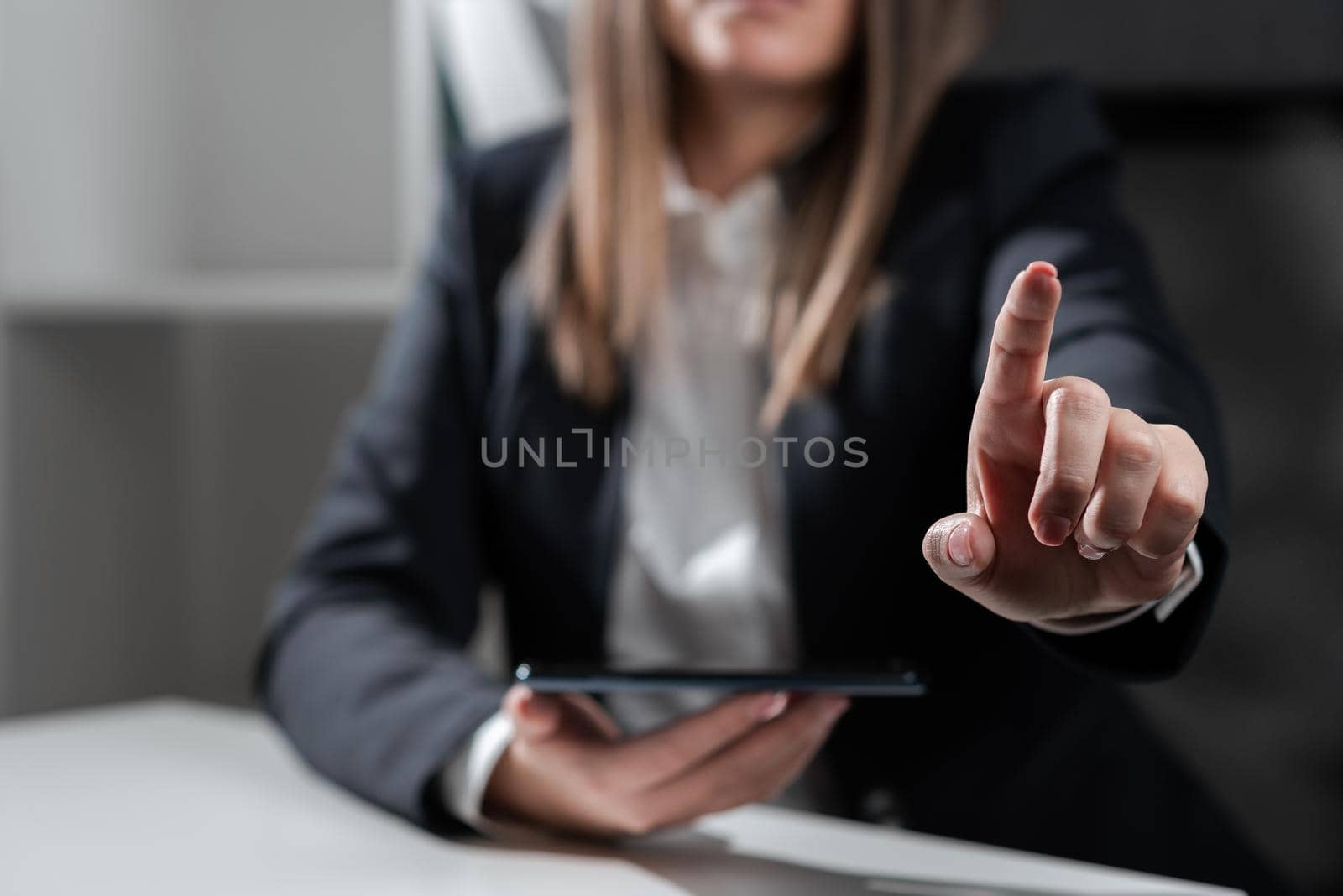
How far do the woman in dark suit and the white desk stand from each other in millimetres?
25

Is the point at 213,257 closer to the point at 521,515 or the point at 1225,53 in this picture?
the point at 521,515

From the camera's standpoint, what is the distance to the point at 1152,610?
16.1 inches

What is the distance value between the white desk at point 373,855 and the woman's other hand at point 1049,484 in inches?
6.2

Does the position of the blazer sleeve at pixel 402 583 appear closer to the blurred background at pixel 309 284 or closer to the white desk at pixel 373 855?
the white desk at pixel 373 855

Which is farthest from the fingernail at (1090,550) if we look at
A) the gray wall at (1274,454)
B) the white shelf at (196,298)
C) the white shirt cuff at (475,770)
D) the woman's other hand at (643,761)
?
the white shelf at (196,298)

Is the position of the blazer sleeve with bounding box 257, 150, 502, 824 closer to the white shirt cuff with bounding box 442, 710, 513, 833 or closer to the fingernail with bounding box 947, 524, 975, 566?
the white shirt cuff with bounding box 442, 710, 513, 833

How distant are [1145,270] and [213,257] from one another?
108 centimetres

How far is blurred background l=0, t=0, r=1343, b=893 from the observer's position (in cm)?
92

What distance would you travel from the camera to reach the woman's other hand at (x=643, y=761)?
449mm

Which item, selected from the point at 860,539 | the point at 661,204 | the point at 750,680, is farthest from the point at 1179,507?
the point at 661,204

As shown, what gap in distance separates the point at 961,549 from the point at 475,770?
27 centimetres

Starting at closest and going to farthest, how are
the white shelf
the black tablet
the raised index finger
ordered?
the raised index finger, the black tablet, the white shelf

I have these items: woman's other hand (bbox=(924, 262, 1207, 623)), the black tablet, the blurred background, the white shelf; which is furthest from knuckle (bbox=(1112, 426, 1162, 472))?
the white shelf

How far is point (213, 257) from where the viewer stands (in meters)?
1.40
